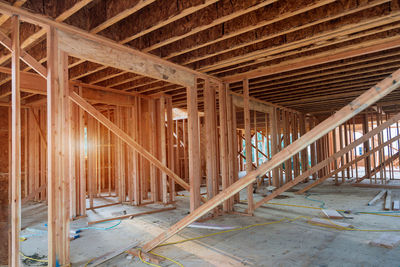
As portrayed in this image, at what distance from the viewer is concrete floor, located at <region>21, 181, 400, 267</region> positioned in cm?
330

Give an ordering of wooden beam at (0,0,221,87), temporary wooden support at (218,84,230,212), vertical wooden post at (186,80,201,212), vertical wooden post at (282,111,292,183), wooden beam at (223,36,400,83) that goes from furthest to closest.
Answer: vertical wooden post at (282,111,292,183), temporary wooden support at (218,84,230,212), vertical wooden post at (186,80,201,212), wooden beam at (223,36,400,83), wooden beam at (0,0,221,87)

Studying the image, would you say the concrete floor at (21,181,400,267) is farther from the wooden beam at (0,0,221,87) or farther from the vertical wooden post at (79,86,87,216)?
the wooden beam at (0,0,221,87)

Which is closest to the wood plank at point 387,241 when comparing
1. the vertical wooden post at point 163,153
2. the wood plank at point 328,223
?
the wood plank at point 328,223

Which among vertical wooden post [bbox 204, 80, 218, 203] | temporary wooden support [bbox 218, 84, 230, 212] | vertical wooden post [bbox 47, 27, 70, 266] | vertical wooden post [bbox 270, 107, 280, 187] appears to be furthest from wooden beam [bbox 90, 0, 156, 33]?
vertical wooden post [bbox 270, 107, 280, 187]

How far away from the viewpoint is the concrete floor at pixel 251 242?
330 centimetres

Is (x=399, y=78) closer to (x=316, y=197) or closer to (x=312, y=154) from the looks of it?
(x=316, y=197)

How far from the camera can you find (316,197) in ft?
24.8

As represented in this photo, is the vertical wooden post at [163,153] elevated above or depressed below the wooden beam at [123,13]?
below

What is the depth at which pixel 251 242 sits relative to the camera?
396 cm

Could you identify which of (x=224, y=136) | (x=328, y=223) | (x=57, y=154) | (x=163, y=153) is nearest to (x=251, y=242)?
(x=328, y=223)

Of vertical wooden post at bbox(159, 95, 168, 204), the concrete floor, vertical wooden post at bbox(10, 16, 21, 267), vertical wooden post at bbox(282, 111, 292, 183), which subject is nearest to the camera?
vertical wooden post at bbox(10, 16, 21, 267)

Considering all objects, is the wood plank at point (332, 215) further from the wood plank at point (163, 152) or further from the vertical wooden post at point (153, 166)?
the vertical wooden post at point (153, 166)

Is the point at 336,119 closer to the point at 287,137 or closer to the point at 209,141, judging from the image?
the point at 209,141

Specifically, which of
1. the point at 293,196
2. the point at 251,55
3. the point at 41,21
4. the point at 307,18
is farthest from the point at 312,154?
the point at 41,21
